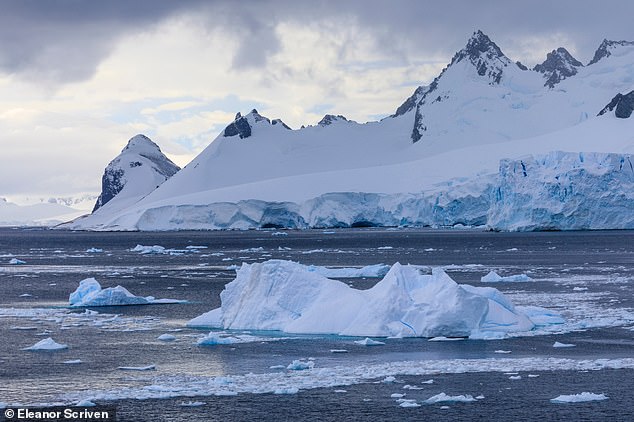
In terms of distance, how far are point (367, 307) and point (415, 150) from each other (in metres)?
146

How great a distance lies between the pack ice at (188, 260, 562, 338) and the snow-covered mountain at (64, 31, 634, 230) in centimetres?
7236

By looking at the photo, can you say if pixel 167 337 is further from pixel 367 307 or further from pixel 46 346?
pixel 367 307

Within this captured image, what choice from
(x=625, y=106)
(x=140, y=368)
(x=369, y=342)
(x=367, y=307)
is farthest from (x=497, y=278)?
(x=625, y=106)

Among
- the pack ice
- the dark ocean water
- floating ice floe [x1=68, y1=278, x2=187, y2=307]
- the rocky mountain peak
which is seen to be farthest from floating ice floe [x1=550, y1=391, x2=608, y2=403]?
the rocky mountain peak

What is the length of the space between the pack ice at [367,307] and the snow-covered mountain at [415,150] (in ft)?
237

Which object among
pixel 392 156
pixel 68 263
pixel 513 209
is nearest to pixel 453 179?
pixel 513 209

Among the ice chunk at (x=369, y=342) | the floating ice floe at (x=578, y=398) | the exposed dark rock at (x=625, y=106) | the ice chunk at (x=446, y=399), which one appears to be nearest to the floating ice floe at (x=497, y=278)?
the ice chunk at (x=369, y=342)

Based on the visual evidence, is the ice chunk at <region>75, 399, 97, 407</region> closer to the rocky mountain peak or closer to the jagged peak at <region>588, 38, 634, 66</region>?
the jagged peak at <region>588, 38, 634, 66</region>

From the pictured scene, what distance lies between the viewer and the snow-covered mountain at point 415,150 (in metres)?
109

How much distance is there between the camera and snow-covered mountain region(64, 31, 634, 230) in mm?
109000

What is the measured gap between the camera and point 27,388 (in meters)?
16.9

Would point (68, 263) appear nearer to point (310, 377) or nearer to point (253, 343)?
point (253, 343)

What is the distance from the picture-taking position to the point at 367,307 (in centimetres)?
2400

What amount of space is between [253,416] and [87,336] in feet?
33.2
